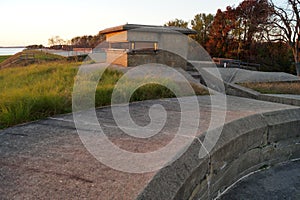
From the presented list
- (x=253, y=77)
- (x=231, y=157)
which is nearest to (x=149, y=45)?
(x=253, y=77)

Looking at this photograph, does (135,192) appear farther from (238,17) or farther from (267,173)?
(238,17)

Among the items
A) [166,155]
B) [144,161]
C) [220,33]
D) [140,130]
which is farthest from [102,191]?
[220,33]

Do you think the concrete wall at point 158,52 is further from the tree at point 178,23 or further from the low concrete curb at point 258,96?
the tree at point 178,23

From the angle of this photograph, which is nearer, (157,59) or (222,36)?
(157,59)

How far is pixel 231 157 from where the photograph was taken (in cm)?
318

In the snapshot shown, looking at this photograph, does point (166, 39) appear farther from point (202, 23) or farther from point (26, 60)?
point (202, 23)

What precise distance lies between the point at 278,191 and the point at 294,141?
1.27m

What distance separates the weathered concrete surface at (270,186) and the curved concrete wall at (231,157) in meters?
0.10

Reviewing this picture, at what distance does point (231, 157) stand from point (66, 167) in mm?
A: 2101

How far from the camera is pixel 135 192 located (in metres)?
1.85

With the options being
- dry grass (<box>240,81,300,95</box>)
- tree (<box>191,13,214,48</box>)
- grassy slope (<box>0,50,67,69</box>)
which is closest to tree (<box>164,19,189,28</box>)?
tree (<box>191,13,214,48</box>)

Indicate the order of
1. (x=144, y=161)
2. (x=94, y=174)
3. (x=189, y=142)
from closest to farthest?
(x=94, y=174) → (x=144, y=161) → (x=189, y=142)

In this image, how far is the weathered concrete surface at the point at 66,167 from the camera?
1.86m

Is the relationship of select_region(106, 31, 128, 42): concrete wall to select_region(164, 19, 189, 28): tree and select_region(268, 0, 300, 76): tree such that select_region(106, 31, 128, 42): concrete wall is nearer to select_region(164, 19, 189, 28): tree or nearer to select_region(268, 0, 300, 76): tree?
select_region(268, 0, 300, 76): tree
